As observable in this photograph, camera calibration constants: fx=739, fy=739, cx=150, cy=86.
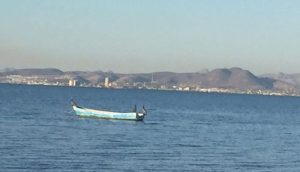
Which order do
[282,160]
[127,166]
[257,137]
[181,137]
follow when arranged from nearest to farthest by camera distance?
[127,166]
[282,160]
[181,137]
[257,137]

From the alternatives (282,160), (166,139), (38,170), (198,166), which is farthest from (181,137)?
(38,170)

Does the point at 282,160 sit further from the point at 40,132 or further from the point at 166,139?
the point at 40,132

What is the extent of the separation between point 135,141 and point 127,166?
22189 mm

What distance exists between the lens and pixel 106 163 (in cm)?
5669

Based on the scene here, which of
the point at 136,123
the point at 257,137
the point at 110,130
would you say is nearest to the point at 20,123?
the point at 110,130

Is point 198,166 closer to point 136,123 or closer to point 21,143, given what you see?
point 21,143

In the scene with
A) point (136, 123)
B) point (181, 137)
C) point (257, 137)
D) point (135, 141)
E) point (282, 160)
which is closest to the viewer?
point (282, 160)

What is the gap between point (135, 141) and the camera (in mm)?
77812

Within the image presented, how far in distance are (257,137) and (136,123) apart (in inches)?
1018

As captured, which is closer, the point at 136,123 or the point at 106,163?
the point at 106,163

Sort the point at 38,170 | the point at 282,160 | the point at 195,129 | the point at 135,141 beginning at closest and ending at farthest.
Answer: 1. the point at 38,170
2. the point at 282,160
3. the point at 135,141
4. the point at 195,129

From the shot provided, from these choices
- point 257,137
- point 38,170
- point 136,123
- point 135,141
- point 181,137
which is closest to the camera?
point 38,170

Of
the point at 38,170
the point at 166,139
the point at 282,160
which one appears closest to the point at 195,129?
the point at 166,139

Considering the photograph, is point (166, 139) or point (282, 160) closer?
point (282, 160)
